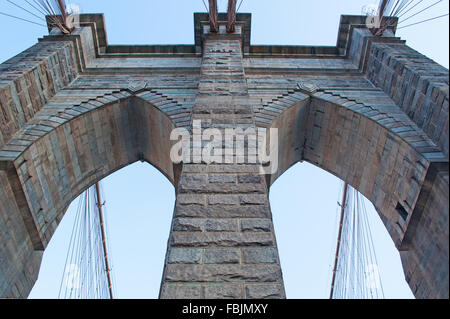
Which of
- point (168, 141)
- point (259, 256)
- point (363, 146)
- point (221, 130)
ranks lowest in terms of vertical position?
point (168, 141)

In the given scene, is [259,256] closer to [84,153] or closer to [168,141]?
[168,141]

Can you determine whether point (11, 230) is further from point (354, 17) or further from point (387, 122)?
point (354, 17)

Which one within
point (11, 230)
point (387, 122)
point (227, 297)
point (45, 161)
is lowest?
point (11, 230)

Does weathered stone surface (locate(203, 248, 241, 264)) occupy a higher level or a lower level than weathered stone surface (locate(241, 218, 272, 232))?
lower

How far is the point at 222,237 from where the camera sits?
13.1 ft

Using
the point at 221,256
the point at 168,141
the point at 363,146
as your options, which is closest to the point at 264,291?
the point at 221,256

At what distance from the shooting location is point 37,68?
28.0 ft

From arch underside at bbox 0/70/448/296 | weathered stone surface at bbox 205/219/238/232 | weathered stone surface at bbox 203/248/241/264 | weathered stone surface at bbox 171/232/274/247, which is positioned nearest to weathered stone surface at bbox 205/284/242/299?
weathered stone surface at bbox 203/248/241/264

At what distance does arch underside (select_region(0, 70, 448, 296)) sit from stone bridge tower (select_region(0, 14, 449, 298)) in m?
0.03

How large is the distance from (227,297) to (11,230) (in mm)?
4913

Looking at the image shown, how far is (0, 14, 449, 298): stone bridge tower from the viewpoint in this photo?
13.6 ft

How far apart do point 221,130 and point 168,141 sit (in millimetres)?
3097

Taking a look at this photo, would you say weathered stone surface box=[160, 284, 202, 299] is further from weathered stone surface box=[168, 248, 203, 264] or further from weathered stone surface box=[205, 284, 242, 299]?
weathered stone surface box=[168, 248, 203, 264]
